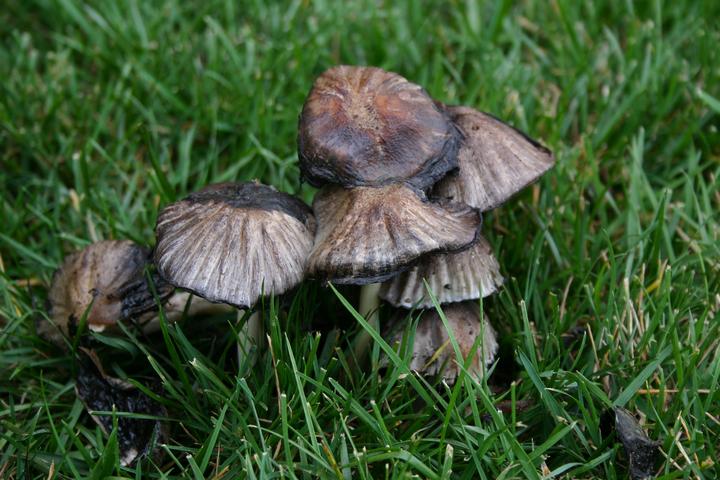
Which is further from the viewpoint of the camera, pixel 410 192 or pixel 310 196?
pixel 310 196

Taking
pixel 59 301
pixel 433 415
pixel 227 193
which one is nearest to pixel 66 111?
pixel 59 301

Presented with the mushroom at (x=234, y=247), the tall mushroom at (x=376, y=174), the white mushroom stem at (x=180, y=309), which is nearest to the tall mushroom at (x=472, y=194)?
the tall mushroom at (x=376, y=174)

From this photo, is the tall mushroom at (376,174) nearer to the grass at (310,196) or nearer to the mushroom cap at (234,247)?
the mushroom cap at (234,247)

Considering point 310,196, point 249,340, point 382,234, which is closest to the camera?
point 382,234

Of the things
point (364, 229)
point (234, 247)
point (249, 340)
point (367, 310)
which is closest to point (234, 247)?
point (234, 247)

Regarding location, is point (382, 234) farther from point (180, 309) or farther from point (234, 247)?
point (180, 309)
